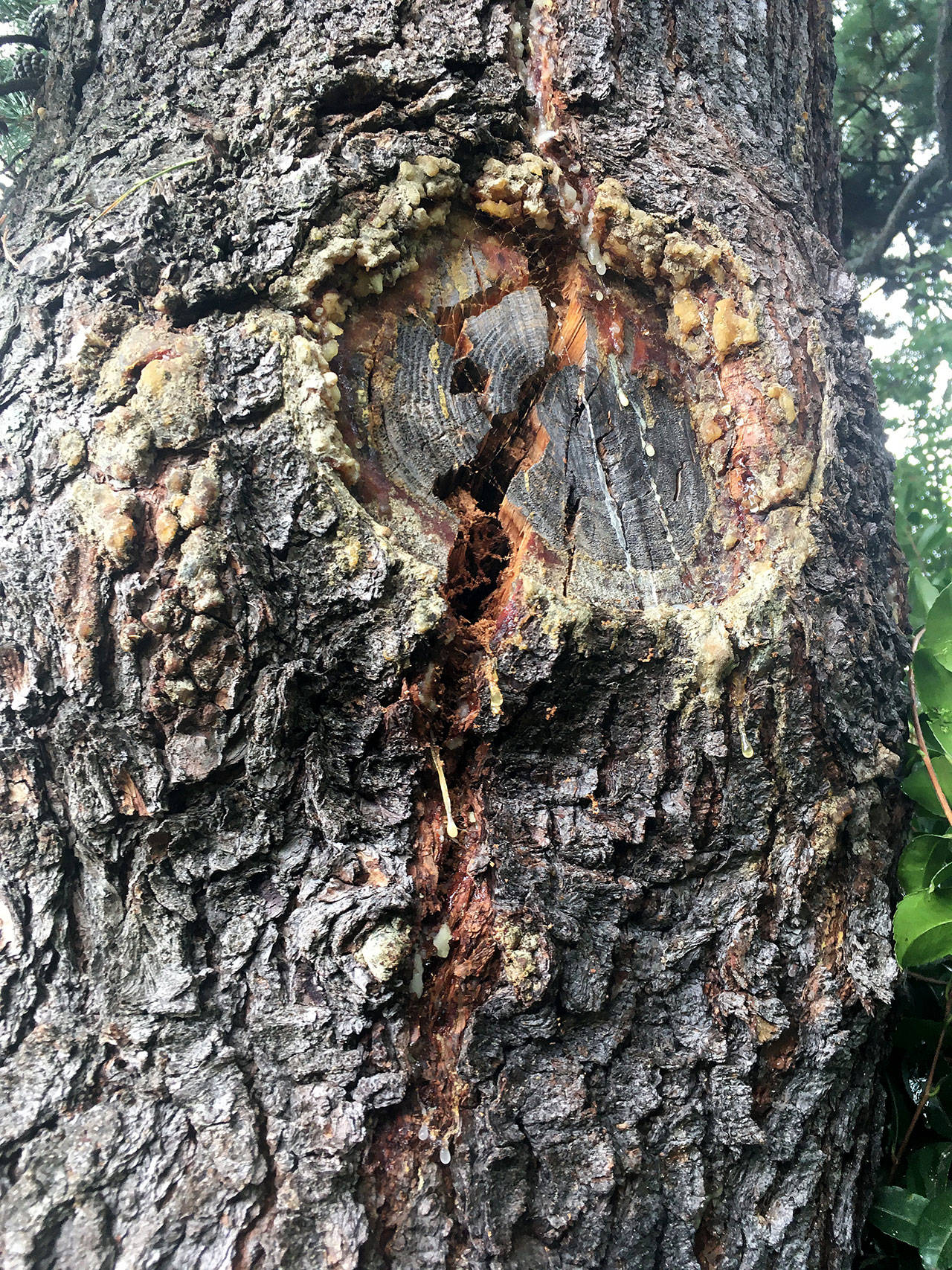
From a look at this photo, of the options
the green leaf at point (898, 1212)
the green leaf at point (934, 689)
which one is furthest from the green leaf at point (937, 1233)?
the green leaf at point (934, 689)

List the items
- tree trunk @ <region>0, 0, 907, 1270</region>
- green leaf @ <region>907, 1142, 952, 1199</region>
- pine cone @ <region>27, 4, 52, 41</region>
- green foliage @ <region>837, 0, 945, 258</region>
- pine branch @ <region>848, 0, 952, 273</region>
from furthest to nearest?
green foliage @ <region>837, 0, 945, 258</region>, pine branch @ <region>848, 0, 952, 273</region>, pine cone @ <region>27, 4, 52, 41</region>, green leaf @ <region>907, 1142, 952, 1199</region>, tree trunk @ <region>0, 0, 907, 1270</region>

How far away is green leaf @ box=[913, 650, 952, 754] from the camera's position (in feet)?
3.76

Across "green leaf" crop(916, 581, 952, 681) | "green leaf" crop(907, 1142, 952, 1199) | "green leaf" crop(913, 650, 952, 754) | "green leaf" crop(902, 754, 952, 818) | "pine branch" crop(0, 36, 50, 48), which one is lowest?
"green leaf" crop(907, 1142, 952, 1199)

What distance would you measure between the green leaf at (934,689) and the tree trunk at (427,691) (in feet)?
0.28

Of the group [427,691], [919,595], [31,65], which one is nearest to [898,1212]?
[427,691]

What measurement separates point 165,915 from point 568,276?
105 centimetres

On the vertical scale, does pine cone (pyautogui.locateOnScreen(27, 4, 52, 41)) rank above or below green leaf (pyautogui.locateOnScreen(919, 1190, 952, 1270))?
above

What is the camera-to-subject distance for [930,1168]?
3.42ft

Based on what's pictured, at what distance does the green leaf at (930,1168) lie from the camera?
1017 mm

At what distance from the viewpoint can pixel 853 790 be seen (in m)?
1.04

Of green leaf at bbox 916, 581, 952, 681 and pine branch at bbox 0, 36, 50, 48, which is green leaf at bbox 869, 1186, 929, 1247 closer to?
green leaf at bbox 916, 581, 952, 681

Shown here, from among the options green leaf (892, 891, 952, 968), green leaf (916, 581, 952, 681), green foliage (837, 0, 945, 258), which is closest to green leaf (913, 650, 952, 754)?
green leaf (916, 581, 952, 681)

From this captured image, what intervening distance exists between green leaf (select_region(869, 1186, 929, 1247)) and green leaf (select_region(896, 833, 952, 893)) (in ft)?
1.29

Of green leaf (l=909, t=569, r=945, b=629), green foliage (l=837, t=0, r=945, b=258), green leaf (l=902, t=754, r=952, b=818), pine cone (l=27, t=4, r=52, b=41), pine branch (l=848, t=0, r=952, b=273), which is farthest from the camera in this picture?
green foliage (l=837, t=0, r=945, b=258)
